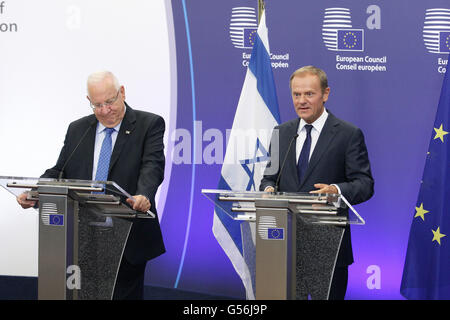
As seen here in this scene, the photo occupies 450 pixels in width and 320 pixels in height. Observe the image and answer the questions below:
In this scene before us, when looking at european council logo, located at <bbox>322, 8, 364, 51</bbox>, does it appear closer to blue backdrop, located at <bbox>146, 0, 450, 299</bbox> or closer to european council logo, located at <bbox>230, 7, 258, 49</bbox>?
blue backdrop, located at <bbox>146, 0, 450, 299</bbox>

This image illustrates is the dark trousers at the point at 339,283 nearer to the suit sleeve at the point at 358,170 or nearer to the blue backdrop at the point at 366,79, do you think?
the suit sleeve at the point at 358,170

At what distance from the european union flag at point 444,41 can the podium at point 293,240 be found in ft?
10.4

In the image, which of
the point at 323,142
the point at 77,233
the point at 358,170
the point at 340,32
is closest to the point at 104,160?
the point at 77,233

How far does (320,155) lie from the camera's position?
3727 millimetres

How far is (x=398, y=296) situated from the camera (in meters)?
5.69

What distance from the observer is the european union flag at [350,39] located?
5.68 meters

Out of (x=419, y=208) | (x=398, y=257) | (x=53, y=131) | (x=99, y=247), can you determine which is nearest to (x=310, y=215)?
(x=99, y=247)

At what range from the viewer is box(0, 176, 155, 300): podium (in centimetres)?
303

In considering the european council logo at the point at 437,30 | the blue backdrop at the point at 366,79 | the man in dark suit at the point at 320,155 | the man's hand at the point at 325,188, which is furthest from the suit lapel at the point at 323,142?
the european council logo at the point at 437,30

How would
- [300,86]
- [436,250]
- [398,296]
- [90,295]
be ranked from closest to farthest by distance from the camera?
[90,295] < [300,86] < [436,250] < [398,296]

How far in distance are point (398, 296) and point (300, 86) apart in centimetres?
269

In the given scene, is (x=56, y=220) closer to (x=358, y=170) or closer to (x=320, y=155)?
(x=320, y=155)

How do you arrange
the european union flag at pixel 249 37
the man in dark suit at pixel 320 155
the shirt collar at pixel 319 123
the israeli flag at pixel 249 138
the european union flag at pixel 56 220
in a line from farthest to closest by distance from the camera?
the european union flag at pixel 249 37 → the israeli flag at pixel 249 138 → the shirt collar at pixel 319 123 → the man in dark suit at pixel 320 155 → the european union flag at pixel 56 220
